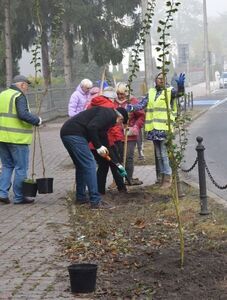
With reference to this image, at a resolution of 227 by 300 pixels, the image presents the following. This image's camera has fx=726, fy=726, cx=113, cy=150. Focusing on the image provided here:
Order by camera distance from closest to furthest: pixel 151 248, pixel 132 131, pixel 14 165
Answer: pixel 151 248, pixel 14 165, pixel 132 131

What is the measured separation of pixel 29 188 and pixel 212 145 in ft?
33.2

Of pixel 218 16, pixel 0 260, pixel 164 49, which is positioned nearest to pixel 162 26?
pixel 164 49

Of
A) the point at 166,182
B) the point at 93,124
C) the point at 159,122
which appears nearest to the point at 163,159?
the point at 166,182

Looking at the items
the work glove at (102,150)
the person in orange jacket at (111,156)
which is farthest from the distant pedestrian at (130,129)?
the work glove at (102,150)

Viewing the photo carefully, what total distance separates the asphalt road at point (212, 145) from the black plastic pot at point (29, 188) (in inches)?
107

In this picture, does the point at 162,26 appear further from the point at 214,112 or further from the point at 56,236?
the point at 214,112

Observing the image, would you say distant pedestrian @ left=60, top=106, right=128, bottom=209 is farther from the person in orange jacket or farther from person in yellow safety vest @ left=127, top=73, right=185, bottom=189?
person in yellow safety vest @ left=127, top=73, right=185, bottom=189

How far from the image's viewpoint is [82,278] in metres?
5.65

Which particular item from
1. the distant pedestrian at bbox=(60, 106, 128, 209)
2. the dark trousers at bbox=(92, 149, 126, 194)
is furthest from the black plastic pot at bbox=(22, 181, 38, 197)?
the dark trousers at bbox=(92, 149, 126, 194)

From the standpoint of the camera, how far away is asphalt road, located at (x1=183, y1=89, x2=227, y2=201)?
12.9m

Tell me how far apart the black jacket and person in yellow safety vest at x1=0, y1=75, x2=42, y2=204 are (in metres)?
0.58

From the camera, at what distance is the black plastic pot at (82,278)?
5.64 m

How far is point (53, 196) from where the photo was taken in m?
10.9

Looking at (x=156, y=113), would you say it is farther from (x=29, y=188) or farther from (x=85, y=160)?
(x=29, y=188)
